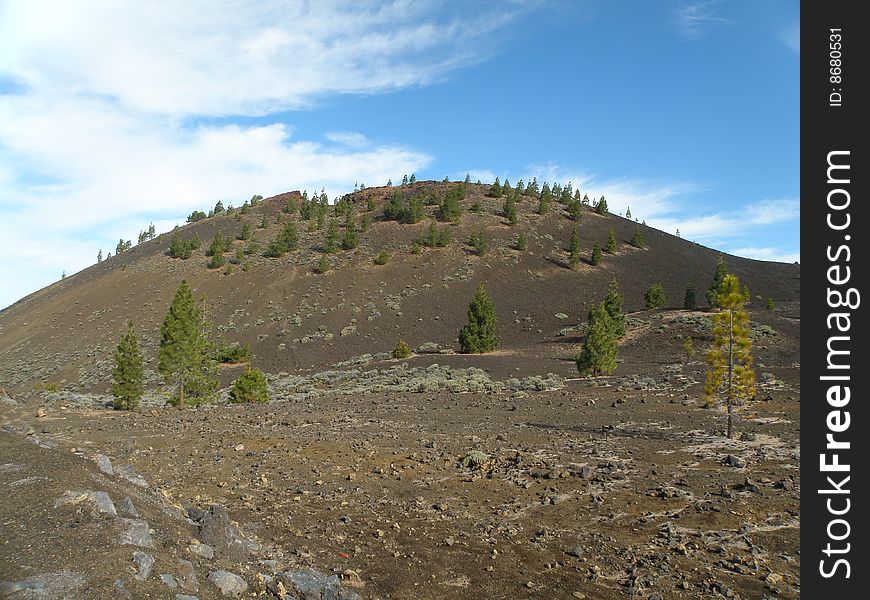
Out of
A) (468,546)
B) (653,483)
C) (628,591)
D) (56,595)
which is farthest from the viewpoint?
(653,483)

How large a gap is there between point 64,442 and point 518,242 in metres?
76.7

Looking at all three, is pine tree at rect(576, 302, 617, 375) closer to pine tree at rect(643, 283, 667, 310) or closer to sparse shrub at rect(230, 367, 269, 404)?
sparse shrub at rect(230, 367, 269, 404)

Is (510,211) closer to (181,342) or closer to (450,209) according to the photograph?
(450,209)

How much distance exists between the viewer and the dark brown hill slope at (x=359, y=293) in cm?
5762

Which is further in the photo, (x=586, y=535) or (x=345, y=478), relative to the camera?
(x=345, y=478)

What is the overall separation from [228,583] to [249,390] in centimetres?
2523

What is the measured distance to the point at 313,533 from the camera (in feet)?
30.9

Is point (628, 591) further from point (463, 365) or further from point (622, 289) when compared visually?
point (622, 289)

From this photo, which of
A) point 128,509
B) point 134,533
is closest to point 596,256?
point 128,509

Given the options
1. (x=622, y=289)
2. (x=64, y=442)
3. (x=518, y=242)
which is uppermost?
(x=518, y=242)

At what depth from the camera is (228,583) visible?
20.9 feet

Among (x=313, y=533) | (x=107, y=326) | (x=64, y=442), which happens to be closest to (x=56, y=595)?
(x=313, y=533)
